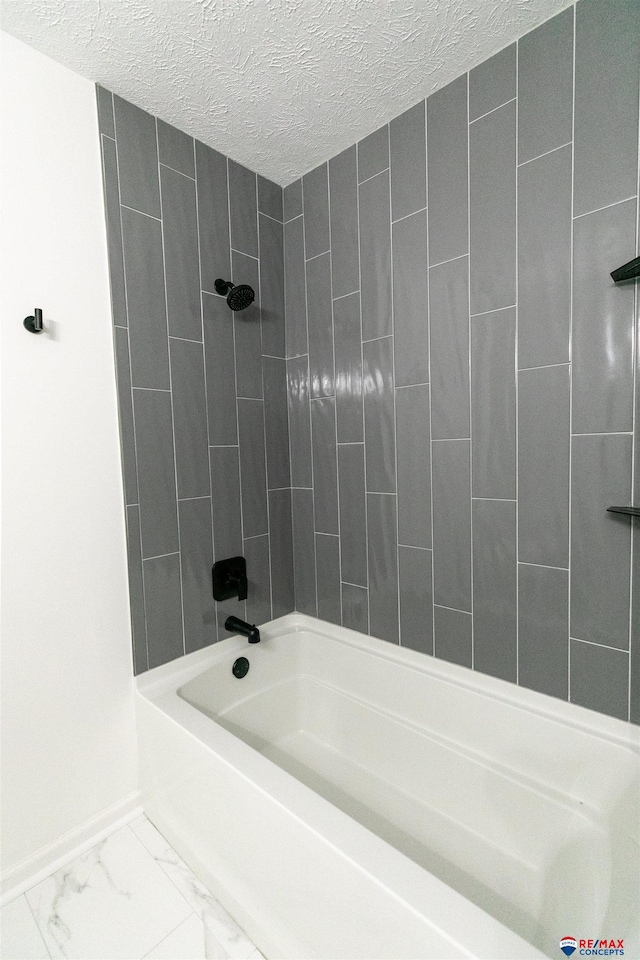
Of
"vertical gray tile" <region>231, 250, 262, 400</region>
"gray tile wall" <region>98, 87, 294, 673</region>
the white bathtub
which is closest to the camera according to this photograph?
the white bathtub

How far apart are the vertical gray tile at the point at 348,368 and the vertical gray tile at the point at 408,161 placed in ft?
1.13

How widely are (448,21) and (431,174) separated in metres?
0.36

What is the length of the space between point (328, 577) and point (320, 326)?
1.04 m

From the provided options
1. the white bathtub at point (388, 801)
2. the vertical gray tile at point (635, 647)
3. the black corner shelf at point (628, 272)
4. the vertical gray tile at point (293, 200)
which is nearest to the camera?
the white bathtub at point (388, 801)

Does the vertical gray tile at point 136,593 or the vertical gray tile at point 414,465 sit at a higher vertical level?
the vertical gray tile at point 414,465

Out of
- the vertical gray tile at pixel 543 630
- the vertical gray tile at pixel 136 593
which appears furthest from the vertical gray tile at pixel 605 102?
the vertical gray tile at pixel 136 593

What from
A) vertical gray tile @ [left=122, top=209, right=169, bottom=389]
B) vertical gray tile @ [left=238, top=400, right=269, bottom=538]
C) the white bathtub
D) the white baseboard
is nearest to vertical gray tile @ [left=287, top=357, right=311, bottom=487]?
vertical gray tile @ [left=238, top=400, right=269, bottom=538]

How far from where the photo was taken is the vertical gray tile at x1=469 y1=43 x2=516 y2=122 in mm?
1337

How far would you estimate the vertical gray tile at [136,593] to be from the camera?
1.55m

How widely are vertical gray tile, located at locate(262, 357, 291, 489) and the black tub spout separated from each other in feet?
1.84

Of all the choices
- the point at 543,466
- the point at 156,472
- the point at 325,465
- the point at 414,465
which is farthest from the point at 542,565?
the point at 156,472

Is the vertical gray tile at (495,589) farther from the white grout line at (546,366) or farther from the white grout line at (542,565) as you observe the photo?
the white grout line at (546,366)

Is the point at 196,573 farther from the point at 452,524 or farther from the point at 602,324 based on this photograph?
the point at 602,324

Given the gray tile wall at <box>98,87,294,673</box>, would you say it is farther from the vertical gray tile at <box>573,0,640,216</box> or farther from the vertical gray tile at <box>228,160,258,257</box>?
the vertical gray tile at <box>573,0,640,216</box>
